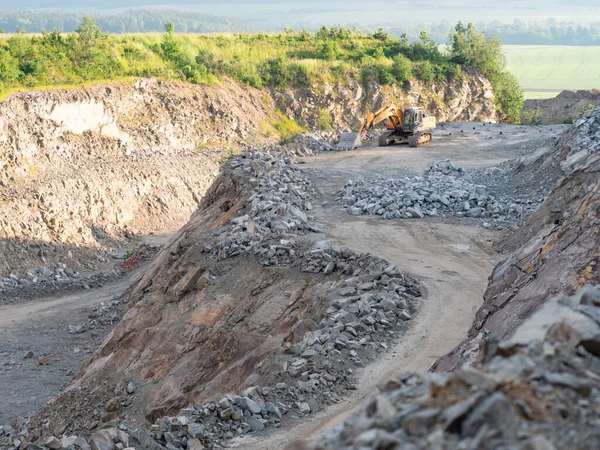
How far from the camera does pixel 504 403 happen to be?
4883 millimetres

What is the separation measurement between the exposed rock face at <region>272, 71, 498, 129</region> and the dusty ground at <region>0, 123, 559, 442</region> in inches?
555

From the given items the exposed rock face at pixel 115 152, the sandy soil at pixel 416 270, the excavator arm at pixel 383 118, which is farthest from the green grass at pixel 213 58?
the sandy soil at pixel 416 270

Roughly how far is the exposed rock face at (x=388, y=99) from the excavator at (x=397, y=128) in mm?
12593

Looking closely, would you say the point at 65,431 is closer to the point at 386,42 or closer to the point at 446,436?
the point at 446,436

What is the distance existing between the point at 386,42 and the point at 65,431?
46.9 metres

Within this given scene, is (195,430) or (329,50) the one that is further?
(329,50)

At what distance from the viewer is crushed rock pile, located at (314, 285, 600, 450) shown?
189 inches

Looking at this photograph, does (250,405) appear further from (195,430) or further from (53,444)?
(53,444)

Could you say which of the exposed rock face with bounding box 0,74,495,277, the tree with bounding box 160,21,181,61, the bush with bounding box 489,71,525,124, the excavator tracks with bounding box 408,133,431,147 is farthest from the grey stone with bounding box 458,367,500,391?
the bush with bounding box 489,71,525,124

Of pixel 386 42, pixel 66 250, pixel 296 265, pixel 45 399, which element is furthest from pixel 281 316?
pixel 386 42

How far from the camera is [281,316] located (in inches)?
625

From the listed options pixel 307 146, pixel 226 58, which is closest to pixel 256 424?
pixel 307 146

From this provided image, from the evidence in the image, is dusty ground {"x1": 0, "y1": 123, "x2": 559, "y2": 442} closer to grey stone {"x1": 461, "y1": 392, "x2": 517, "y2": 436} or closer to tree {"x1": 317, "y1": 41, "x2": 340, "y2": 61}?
grey stone {"x1": 461, "y1": 392, "x2": 517, "y2": 436}

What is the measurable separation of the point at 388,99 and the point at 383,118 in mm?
15521
